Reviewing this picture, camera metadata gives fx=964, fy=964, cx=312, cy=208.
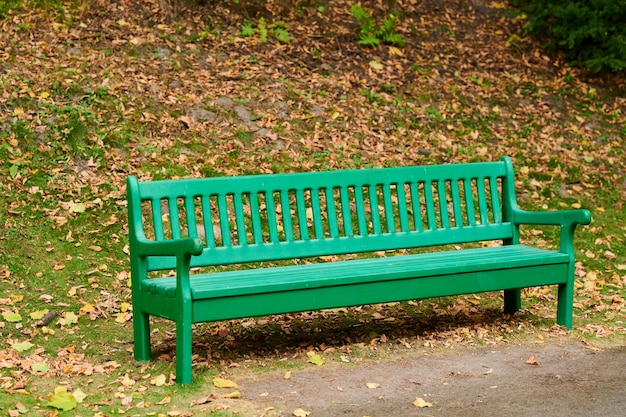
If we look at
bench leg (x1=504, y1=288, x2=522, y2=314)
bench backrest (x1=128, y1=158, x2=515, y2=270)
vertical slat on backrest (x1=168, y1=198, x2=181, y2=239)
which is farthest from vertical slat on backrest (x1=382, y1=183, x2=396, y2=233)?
vertical slat on backrest (x1=168, y1=198, x2=181, y2=239)

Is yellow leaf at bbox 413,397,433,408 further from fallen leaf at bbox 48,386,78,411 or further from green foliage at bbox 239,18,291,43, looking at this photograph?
green foliage at bbox 239,18,291,43

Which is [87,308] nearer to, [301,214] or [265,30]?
[301,214]

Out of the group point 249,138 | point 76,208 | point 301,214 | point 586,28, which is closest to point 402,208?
point 301,214

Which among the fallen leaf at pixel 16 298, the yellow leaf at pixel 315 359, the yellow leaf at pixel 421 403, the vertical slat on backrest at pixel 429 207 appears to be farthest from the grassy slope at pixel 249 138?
the yellow leaf at pixel 421 403

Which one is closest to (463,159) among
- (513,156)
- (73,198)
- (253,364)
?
(513,156)

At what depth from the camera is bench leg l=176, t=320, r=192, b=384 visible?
4855 mm

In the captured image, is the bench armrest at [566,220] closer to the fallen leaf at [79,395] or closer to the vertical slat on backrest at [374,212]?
the vertical slat on backrest at [374,212]

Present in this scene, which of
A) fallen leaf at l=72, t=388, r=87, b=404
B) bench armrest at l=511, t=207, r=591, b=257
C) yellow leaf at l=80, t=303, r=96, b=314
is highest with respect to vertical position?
bench armrest at l=511, t=207, r=591, b=257

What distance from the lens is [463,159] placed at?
9.55 meters

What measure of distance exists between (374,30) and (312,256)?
20.3ft

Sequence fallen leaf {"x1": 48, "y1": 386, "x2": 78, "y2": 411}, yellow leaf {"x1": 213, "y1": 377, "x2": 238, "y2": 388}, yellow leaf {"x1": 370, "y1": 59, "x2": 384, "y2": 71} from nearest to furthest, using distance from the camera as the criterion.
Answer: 1. fallen leaf {"x1": 48, "y1": 386, "x2": 78, "y2": 411}
2. yellow leaf {"x1": 213, "y1": 377, "x2": 238, "y2": 388}
3. yellow leaf {"x1": 370, "y1": 59, "x2": 384, "y2": 71}

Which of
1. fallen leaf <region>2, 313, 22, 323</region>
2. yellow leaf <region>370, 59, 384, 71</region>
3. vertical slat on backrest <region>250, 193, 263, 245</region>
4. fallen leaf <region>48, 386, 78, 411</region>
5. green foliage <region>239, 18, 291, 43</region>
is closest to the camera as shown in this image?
fallen leaf <region>48, 386, 78, 411</region>

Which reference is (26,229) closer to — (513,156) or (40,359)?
(40,359)

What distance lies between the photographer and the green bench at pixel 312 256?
196 inches
